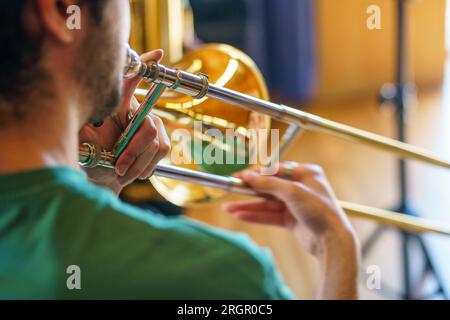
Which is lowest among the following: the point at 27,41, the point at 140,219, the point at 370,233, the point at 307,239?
the point at 370,233

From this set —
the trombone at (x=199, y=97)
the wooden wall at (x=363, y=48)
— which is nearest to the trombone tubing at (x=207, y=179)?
the trombone at (x=199, y=97)

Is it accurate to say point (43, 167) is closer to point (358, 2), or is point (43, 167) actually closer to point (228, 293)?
point (228, 293)

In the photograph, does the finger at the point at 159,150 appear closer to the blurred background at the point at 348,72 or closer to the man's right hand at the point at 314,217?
the man's right hand at the point at 314,217

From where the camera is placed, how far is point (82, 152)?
0.77m

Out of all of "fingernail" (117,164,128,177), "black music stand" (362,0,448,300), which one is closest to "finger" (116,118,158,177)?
"fingernail" (117,164,128,177)

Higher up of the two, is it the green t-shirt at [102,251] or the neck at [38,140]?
the neck at [38,140]

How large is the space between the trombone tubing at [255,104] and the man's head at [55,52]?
0.50 feet

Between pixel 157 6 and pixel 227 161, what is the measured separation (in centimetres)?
65

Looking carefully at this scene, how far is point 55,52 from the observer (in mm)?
554

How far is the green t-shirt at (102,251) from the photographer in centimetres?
51

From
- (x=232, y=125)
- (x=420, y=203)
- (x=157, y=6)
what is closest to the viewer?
(x=232, y=125)

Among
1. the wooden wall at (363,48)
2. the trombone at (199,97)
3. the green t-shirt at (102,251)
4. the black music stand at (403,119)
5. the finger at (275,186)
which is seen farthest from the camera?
the wooden wall at (363,48)

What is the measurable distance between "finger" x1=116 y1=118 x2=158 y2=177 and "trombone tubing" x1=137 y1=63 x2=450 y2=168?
2.1 inches

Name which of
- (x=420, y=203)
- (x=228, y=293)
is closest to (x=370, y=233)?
(x=420, y=203)
